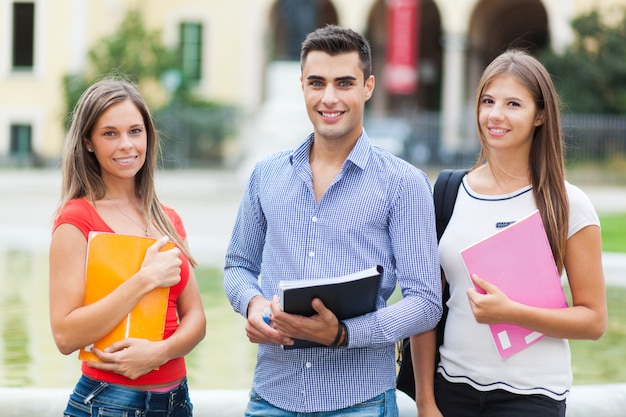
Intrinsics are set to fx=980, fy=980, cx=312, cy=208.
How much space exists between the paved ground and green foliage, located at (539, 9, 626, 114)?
15.0 feet

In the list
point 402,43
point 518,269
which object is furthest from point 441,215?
point 402,43

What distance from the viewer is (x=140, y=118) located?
3342 millimetres

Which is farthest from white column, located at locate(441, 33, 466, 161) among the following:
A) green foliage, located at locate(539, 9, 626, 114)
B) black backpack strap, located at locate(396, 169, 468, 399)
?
black backpack strap, located at locate(396, 169, 468, 399)

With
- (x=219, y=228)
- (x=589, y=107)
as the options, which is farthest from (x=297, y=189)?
(x=589, y=107)

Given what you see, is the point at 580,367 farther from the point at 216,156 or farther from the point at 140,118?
the point at 216,156

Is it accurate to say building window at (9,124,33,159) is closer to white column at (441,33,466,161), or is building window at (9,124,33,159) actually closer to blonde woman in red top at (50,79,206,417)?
white column at (441,33,466,161)

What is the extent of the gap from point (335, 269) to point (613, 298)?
5613 mm

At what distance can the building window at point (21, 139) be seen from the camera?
31.3 m

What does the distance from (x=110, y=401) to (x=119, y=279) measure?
39 centimetres

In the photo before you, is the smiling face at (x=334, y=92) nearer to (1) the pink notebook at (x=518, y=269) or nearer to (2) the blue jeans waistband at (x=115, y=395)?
(1) the pink notebook at (x=518, y=269)

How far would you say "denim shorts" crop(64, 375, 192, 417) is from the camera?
123 inches

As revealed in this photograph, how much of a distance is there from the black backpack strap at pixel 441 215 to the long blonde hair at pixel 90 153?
853 mm

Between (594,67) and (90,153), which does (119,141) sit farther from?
(594,67)

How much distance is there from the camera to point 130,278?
312 cm
